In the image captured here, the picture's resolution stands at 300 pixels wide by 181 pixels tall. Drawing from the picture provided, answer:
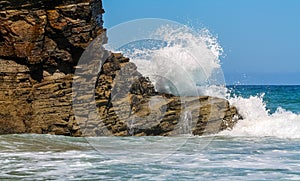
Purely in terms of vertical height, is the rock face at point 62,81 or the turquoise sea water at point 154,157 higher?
the rock face at point 62,81

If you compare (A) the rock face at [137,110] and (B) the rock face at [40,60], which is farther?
(A) the rock face at [137,110]

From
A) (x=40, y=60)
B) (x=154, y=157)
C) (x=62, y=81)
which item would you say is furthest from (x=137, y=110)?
(x=154, y=157)

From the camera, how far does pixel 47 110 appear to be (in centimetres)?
1247

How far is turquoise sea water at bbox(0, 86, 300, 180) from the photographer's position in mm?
7930

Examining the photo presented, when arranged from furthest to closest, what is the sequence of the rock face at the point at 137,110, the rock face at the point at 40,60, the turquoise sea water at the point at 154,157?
1. the rock face at the point at 137,110
2. the rock face at the point at 40,60
3. the turquoise sea water at the point at 154,157

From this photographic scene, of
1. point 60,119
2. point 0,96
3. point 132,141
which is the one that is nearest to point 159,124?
point 132,141

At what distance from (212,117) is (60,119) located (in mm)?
4520

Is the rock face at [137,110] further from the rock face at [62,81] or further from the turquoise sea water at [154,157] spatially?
the turquoise sea water at [154,157]

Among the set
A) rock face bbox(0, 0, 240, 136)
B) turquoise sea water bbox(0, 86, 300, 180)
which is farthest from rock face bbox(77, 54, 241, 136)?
turquoise sea water bbox(0, 86, 300, 180)

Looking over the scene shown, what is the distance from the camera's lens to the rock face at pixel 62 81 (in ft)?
40.6

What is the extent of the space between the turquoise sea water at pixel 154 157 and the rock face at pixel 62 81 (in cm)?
50

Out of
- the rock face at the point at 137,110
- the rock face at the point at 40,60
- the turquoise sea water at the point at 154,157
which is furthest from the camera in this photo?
the rock face at the point at 137,110

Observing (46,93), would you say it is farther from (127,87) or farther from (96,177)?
(96,177)

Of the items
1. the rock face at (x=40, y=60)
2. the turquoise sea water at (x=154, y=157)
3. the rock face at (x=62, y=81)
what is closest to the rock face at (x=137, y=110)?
the rock face at (x=62, y=81)
